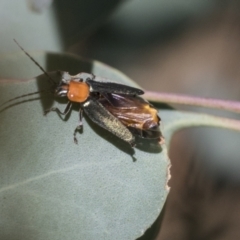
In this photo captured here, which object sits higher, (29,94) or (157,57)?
(29,94)

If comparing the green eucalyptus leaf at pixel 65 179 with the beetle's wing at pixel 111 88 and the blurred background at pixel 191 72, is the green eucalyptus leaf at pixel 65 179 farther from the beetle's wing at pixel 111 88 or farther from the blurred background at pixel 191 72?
the blurred background at pixel 191 72

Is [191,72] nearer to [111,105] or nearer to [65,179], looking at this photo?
[111,105]

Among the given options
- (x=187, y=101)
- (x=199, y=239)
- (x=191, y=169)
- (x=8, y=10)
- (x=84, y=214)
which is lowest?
(x=199, y=239)

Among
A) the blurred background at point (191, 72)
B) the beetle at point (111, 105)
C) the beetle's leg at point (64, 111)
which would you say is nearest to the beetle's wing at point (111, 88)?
the beetle at point (111, 105)

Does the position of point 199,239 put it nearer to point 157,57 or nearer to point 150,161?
point 157,57

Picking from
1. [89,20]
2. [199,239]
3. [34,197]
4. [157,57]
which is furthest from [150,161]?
[157,57]

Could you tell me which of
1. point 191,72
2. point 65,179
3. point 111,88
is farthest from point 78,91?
point 191,72
